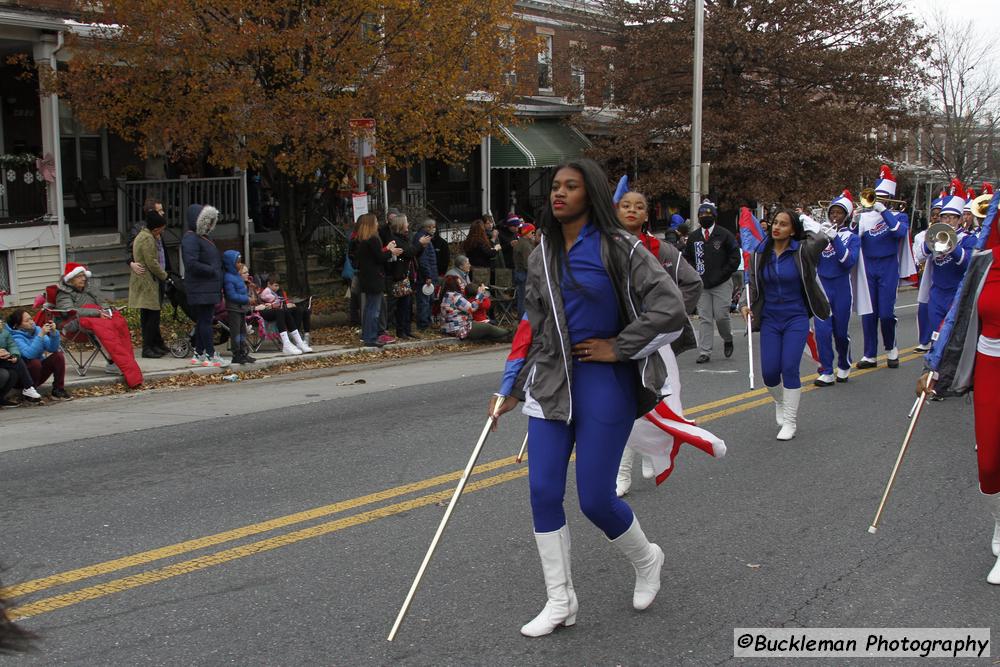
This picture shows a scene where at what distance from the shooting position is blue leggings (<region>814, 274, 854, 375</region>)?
416 inches

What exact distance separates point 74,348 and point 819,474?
964cm

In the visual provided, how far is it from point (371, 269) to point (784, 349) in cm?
741

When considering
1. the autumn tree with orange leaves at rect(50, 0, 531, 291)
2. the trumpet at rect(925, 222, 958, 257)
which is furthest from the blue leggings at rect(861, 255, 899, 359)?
the autumn tree with orange leaves at rect(50, 0, 531, 291)

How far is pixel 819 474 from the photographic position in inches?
290

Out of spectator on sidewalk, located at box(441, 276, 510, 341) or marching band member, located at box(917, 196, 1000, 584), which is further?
spectator on sidewalk, located at box(441, 276, 510, 341)

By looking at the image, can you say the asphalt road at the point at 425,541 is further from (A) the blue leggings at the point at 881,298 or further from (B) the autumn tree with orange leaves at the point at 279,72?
(B) the autumn tree with orange leaves at the point at 279,72

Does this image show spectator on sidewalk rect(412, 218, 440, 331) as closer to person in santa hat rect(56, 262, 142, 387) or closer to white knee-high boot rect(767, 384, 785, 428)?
person in santa hat rect(56, 262, 142, 387)

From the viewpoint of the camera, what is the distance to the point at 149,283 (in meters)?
12.8

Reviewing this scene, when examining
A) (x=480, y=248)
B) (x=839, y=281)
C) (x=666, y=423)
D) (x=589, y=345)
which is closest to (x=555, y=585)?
(x=589, y=345)

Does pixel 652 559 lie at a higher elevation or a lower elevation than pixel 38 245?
lower

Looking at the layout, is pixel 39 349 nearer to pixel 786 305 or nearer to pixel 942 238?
pixel 786 305

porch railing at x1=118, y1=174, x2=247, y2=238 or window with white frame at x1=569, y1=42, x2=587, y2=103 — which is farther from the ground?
window with white frame at x1=569, y1=42, x2=587, y2=103

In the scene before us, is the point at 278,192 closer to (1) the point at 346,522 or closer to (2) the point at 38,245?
(2) the point at 38,245

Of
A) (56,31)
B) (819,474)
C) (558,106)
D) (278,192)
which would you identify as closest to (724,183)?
(558,106)
